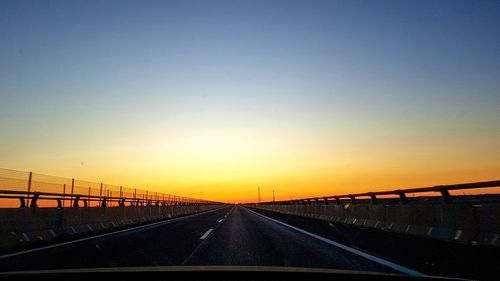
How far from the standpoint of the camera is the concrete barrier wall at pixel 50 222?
11.8 metres

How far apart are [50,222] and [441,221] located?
36.4 feet

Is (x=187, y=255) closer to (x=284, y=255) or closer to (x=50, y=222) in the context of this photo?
(x=284, y=255)

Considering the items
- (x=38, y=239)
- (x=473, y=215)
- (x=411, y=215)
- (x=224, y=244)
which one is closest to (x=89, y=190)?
(x=38, y=239)

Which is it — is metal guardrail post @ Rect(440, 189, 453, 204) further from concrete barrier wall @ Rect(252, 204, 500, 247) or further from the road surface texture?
the road surface texture

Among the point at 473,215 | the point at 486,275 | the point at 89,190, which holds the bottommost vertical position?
the point at 486,275

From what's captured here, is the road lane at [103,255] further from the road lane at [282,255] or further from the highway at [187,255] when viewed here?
the road lane at [282,255]

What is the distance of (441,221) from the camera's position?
11.8m

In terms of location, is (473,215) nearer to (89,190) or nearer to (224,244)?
(224,244)

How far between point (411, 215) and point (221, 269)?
941 cm

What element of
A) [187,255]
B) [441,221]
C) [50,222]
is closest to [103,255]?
[187,255]

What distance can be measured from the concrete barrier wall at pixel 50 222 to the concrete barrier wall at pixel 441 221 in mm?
10408

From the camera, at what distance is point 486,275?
666 cm

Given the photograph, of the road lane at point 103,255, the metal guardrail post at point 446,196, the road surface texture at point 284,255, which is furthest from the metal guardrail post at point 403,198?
the road lane at point 103,255

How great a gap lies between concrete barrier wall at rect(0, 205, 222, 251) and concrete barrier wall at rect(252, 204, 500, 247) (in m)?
10.4
